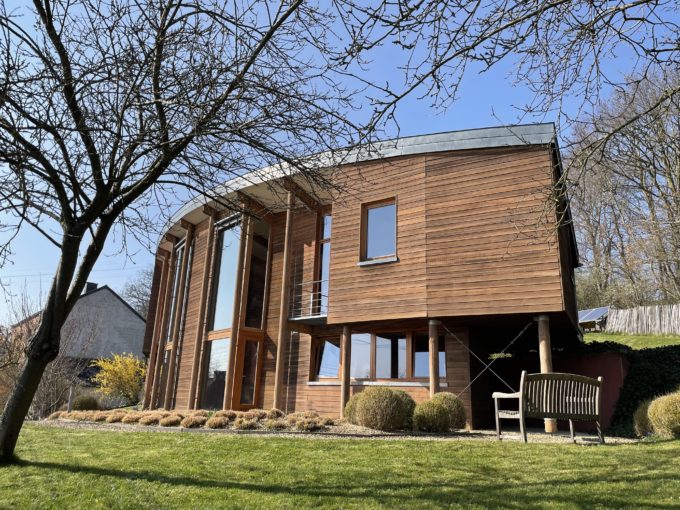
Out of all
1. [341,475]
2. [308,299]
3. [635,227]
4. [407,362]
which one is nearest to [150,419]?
[308,299]

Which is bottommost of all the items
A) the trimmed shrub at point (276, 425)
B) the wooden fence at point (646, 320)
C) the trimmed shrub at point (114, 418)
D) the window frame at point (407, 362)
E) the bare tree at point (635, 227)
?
the trimmed shrub at point (114, 418)

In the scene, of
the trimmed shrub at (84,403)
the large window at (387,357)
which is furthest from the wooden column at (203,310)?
the large window at (387,357)

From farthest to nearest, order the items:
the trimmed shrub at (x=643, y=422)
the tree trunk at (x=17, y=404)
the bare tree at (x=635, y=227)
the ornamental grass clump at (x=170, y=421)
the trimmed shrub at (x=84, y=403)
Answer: the trimmed shrub at (x=84, y=403)
the bare tree at (x=635, y=227)
the ornamental grass clump at (x=170, y=421)
the trimmed shrub at (x=643, y=422)
the tree trunk at (x=17, y=404)

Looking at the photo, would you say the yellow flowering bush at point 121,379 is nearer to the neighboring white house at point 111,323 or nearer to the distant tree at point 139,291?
the neighboring white house at point 111,323

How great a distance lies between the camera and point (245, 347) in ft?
49.6

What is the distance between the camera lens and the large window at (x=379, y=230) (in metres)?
12.1

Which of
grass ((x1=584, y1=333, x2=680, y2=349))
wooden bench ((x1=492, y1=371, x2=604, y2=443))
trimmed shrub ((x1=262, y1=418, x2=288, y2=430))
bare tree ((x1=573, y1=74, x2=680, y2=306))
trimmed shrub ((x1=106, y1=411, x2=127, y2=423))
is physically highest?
bare tree ((x1=573, y1=74, x2=680, y2=306))

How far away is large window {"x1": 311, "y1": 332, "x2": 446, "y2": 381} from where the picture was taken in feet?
40.5

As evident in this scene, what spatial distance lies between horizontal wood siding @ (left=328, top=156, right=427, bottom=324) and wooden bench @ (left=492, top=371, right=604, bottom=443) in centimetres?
391

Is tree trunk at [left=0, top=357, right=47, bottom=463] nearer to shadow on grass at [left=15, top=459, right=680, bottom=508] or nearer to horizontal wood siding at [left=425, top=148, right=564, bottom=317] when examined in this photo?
shadow on grass at [left=15, top=459, right=680, bottom=508]

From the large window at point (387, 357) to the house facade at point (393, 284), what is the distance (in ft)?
0.11

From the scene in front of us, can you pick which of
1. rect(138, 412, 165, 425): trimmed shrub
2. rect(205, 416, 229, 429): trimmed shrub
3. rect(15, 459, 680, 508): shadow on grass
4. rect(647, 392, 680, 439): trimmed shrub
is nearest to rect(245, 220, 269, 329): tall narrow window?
rect(138, 412, 165, 425): trimmed shrub

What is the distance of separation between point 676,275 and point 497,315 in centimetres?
1234

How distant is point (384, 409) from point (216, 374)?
329 inches
